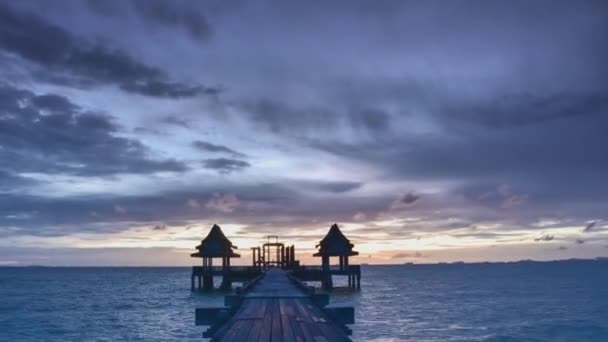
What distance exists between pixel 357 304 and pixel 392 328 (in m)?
17.0

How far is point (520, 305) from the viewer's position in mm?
63594

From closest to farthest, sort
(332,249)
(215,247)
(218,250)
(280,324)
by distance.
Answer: (280,324) → (332,249) → (218,250) → (215,247)

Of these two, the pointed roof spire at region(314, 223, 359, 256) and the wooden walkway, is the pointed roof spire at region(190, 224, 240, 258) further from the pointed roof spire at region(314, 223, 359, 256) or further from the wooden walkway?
the wooden walkway

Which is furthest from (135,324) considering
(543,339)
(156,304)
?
(543,339)

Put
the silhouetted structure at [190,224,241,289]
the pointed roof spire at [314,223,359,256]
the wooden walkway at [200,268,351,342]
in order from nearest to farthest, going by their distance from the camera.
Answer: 1. the wooden walkway at [200,268,351,342]
2. the pointed roof spire at [314,223,359,256]
3. the silhouetted structure at [190,224,241,289]

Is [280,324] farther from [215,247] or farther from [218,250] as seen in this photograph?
[215,247]

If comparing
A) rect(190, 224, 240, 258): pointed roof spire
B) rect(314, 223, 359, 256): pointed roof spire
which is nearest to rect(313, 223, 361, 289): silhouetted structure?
rect(314, 223, 359, 256): pointed roof spire

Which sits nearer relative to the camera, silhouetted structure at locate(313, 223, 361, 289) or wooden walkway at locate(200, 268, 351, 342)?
wooden walkway at locate(200, 268, 351, 342)

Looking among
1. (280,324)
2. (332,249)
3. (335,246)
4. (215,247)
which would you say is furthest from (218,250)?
(280,324)

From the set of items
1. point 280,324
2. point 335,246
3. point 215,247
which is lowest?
point 280,324

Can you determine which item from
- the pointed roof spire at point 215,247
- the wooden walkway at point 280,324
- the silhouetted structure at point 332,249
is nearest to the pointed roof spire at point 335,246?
the silhouetted structure at point 332,249

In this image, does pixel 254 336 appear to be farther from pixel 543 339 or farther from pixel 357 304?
pixel 357 304

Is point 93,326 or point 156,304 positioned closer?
point 93,326

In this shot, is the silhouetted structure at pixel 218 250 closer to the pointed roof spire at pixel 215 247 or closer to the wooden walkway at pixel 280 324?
the pointed roof spire at pixel 215 247
